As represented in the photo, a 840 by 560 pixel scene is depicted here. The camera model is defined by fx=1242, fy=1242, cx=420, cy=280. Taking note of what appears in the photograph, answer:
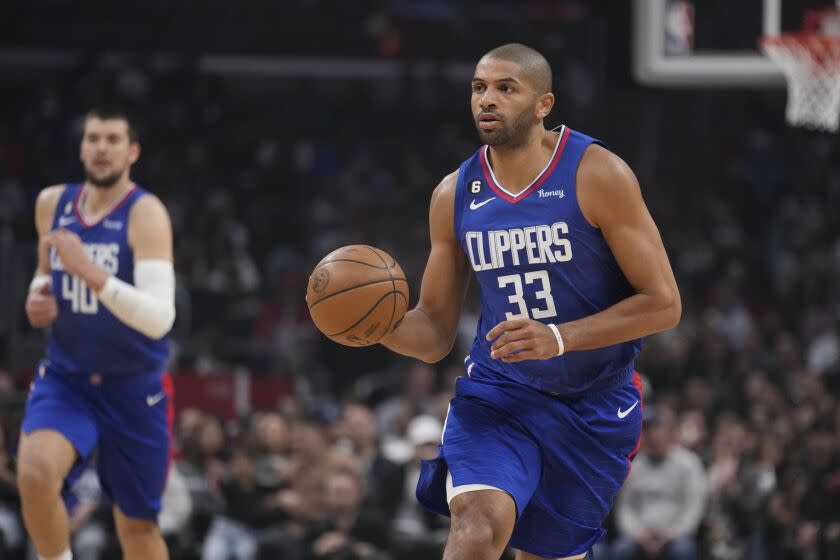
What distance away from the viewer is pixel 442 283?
4.73m

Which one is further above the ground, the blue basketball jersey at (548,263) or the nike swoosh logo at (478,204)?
the nike swoosh logo at (478,204)

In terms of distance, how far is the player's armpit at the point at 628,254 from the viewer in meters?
4.25

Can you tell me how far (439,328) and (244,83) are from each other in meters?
15.9

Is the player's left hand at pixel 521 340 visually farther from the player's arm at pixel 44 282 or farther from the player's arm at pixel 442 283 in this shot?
the player's arm at pixel 44 282

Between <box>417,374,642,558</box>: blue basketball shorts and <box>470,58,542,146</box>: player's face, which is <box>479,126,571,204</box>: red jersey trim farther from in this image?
<box>417,374,642,558</box>: blue basketball shorts

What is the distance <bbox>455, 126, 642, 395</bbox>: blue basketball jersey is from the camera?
14.4ft

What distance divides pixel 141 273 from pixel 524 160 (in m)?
1.91

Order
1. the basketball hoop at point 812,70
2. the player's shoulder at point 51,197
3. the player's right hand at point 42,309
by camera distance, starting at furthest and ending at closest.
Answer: the basketball hoop at point 812,70, the player's shoulder at point 51,197, the player's right hand at point 42,309

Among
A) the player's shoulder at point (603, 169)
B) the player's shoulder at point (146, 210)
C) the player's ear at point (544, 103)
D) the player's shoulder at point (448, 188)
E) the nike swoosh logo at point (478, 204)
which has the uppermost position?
the player's ear at point (544, 103)

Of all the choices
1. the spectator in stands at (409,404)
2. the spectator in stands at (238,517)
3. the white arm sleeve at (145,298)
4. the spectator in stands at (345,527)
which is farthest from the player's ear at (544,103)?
the spectator in stands at (409,404)

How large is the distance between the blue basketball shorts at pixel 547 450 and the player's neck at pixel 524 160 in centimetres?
74

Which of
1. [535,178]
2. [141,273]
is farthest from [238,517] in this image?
[535,178]

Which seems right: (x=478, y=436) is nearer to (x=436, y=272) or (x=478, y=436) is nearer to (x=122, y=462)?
(x=436, y=272)

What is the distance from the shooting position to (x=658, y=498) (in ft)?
30.3
